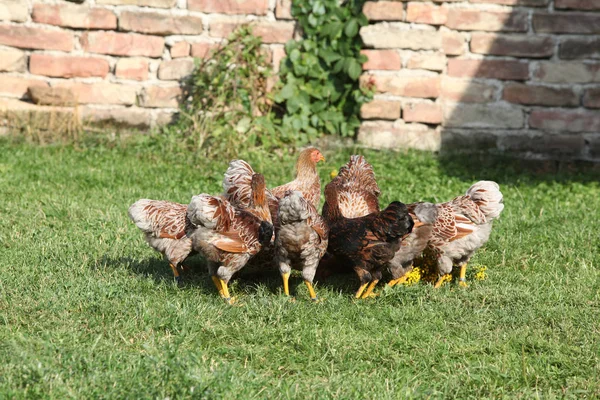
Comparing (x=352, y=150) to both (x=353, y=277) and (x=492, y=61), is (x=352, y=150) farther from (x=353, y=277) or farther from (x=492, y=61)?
(x=353, y=277)

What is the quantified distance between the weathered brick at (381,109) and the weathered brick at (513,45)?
122 centimetres

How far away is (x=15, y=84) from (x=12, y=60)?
0.28 metres

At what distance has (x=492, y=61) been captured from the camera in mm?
8945

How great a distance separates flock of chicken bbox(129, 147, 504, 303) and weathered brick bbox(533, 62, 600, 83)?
13.4ft

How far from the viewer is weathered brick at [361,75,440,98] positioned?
342 inches

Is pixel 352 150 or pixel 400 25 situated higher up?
pixel 400 25

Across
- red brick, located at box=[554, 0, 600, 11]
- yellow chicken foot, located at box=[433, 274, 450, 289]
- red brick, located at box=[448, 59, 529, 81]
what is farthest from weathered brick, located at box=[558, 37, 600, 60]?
yellow chicken foot, located at box=[433, 274, 450, 289]

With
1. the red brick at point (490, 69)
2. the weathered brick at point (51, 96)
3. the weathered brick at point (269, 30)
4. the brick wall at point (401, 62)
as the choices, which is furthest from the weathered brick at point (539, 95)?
the weathered brick at point (51, 96)

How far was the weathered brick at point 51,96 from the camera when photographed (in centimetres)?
867

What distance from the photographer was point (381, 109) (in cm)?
881

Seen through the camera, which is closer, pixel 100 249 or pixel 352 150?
pixel 100 249

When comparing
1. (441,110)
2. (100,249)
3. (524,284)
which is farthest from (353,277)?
(441,110)

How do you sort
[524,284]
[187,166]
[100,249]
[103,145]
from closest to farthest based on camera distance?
[524,284] → [100,249] → [187,166] → [103,145]

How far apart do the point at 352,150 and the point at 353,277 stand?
11.3ft
